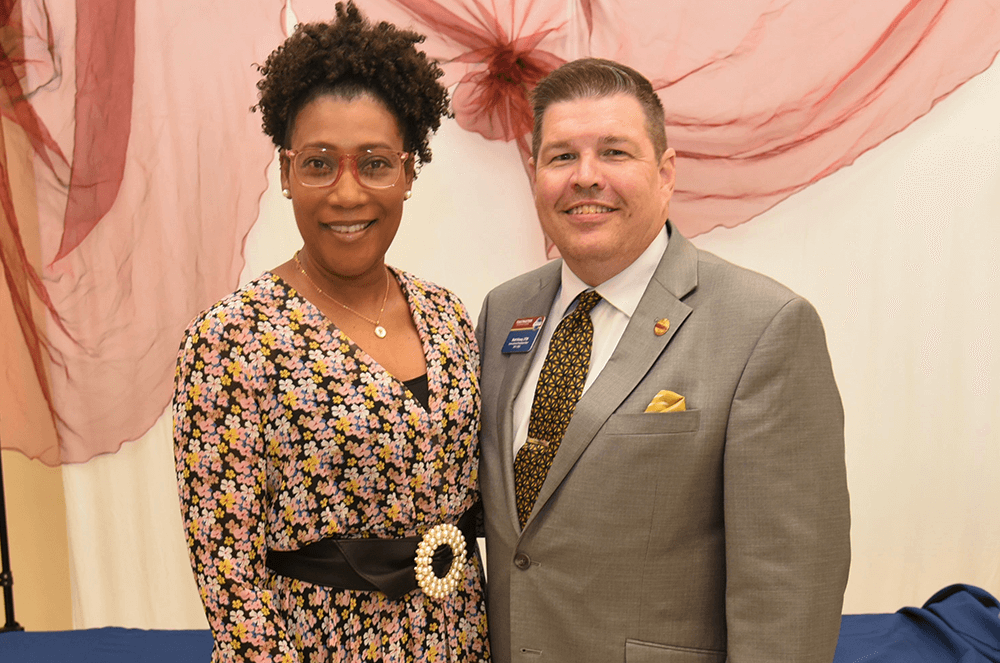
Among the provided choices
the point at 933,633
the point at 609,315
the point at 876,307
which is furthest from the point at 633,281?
the point at 876,307

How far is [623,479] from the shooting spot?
148 cm

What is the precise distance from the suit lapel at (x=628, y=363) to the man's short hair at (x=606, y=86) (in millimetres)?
309

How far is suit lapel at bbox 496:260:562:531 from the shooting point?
1610mm

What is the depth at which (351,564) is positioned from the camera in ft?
4.75

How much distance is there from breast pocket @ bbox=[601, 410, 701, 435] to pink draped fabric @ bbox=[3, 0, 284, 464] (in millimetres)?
2086

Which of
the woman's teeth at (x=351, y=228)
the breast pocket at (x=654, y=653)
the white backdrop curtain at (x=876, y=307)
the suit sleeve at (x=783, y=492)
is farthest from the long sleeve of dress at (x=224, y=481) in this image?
the white backdrop curtain at (x=876, y=307)

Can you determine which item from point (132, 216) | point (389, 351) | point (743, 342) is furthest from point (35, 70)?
point (743, 342)

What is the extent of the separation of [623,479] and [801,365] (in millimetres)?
390

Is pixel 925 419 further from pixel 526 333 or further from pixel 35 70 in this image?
pixel 35 70

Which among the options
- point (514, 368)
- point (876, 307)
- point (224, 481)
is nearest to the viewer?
point (224, 481)

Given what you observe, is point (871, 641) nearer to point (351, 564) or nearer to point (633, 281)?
point (633, 281)

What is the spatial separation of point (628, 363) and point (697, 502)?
0.97 feet

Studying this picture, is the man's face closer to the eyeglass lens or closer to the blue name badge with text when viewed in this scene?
the blue name badge with text

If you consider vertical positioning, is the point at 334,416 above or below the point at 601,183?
below
